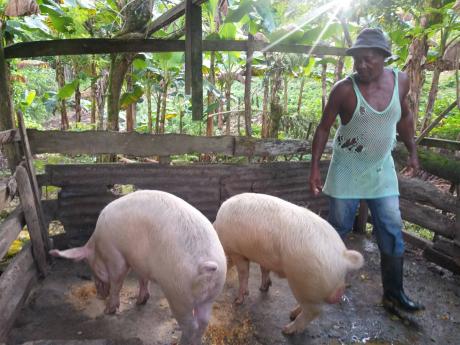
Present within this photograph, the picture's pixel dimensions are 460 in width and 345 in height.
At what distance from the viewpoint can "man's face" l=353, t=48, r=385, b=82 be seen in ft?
9.09

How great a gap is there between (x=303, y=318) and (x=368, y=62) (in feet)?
6.39

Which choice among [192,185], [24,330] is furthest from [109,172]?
[24,330]

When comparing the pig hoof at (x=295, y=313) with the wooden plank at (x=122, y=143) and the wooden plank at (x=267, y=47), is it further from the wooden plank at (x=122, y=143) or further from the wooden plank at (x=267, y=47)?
the wooden plank at (x=267, y=47)

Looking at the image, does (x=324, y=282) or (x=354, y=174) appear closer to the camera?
(x=324, y=282)

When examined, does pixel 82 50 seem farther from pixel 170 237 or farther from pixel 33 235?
pixel 170 237

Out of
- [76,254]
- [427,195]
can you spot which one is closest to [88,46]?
[76,254]

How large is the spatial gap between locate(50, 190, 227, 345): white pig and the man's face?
1.62 meters

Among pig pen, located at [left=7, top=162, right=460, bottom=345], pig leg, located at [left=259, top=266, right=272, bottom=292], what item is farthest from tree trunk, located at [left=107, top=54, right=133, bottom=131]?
pig leg, located at [left=259, top=266, right=272, bottom=292]

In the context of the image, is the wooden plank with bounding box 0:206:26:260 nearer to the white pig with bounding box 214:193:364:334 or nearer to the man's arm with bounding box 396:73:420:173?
the white pig with bounding box 214:193:364:334

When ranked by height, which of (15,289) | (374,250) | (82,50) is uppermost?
(82,50)

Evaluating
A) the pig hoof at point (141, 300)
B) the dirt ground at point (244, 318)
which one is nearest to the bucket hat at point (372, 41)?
the dirt ground at point (244, 318)

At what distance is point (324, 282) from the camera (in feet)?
8.18

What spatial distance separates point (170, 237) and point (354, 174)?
1.60 m

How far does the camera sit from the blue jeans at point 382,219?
121 inches
